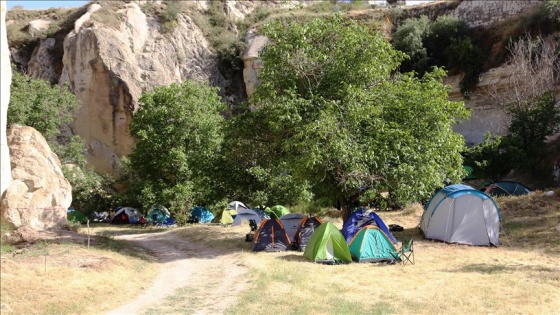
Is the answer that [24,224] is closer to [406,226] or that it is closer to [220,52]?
[406,226]

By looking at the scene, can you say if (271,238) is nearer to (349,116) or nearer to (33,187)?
(349,116)

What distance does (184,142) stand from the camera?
1123 inches

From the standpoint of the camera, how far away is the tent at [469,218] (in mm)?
17422

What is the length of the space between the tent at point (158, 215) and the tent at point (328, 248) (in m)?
17.2

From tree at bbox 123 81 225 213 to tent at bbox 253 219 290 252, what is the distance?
32.2 feet

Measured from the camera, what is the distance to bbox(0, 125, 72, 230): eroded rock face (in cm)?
1727

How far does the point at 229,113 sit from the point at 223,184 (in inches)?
632

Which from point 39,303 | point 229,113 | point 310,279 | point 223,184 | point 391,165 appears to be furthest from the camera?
point 229,113

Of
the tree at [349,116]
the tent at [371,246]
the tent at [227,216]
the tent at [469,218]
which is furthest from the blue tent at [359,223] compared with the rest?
the tent at [227,216]

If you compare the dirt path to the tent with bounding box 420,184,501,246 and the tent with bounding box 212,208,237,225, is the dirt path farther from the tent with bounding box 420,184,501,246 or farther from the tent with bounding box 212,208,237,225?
the tent with bounding box 212,208,237,225

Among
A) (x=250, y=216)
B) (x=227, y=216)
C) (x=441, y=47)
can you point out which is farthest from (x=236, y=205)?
(x=441, y=47)

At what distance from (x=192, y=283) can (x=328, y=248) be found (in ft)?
13.7

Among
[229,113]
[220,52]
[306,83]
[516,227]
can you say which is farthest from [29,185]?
[220,52]

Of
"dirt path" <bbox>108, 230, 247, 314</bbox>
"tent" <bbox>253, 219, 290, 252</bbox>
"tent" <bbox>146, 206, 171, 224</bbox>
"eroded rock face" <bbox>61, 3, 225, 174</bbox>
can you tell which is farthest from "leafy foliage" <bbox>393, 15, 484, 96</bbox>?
"dirt path" <bbox>108, 230, 247, 314</bbox>
